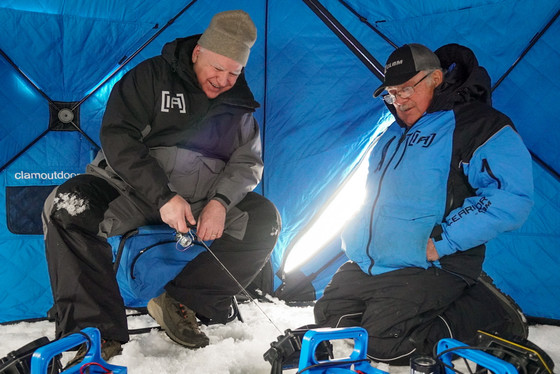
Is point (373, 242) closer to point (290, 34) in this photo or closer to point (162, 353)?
point (162, 353)

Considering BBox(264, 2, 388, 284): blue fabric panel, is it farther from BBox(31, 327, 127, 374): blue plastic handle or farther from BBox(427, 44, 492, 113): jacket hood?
BBox(31, 327, 127, 374): blue plastic handle

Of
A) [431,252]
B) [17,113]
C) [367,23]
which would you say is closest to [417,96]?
[431,252]

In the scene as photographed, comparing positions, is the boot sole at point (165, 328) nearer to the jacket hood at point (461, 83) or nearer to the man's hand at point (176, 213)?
the man's hand at point (176, 213)

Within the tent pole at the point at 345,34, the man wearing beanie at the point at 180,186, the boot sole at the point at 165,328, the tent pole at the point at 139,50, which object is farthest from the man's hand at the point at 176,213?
the tent pole at the point at 345,34

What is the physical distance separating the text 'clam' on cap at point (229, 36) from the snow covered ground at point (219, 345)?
0.98 metres

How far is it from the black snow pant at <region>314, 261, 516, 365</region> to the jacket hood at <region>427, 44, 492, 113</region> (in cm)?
60

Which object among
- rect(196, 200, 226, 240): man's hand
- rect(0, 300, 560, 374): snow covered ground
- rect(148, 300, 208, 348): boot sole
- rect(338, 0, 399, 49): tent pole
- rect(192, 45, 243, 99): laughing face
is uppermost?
rect(338, 0, 399, 49): tent pole

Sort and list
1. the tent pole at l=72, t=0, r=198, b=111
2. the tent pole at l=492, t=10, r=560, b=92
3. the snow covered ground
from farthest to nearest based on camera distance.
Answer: the tent pole at l=72, t=0, r=198, b=111
the tent pole at l=492, t=10, r=560, b=92
the snow covered ground

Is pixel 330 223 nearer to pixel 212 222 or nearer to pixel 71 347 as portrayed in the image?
pixel 212 222

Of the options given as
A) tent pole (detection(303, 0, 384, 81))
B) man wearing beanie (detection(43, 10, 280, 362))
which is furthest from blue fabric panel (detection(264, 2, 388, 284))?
man wearing beanie (detection(43, 10, 280, 362))

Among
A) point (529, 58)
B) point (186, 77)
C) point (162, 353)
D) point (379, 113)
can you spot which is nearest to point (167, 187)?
point (186, 77)

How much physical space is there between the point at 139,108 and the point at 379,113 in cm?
117

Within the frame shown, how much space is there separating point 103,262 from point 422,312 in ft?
3.53

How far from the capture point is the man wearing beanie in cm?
172
